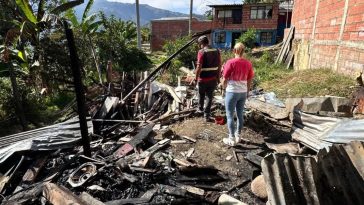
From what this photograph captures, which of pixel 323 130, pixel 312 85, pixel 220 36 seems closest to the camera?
A: pixel 323 130

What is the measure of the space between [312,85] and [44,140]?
731 centimetres

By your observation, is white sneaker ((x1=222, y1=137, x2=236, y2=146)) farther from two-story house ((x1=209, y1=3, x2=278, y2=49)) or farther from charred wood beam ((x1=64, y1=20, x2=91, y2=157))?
two-story house ((x1=209, y1=3, x2=278, y2=49))

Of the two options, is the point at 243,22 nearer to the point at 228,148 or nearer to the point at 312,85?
the point at 312,85

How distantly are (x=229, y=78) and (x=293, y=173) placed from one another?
2.25m

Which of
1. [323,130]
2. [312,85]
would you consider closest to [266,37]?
[312,85]

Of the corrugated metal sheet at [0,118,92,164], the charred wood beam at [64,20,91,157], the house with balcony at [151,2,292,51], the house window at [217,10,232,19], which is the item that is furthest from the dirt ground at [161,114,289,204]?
the house window at [217,10,232,19]

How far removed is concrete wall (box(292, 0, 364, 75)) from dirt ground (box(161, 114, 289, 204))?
330cm

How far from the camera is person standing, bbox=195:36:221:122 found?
6.37 meters

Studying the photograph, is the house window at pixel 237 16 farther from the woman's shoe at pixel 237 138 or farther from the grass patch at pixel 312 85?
the woman's shoe at pixel 237 138

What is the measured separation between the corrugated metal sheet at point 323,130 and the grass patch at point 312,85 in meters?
2.64

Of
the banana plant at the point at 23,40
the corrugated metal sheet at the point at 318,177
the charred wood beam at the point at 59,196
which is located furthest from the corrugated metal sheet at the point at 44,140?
the banana plant at the point at 23,40

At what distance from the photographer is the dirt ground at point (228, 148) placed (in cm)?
454

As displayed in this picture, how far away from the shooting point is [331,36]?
366 inches

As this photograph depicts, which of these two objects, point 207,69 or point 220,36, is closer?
point 207,69
